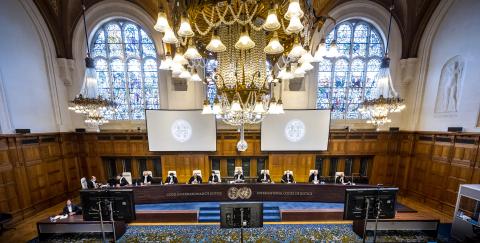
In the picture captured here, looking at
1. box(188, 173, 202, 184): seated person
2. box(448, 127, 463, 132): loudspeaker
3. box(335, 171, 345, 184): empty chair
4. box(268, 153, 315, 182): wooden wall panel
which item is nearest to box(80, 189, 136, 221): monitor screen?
box(188, 173, 202, 184): seated person

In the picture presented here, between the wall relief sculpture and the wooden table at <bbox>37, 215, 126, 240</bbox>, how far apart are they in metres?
11.8

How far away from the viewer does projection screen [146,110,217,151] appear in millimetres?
7820

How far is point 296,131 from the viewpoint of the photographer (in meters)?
7.93

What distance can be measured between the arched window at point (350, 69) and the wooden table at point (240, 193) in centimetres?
381

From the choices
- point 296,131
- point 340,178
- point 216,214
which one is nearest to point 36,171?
point 216,214

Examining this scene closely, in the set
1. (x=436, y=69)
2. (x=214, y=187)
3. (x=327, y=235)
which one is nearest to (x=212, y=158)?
(x=214, y=187)

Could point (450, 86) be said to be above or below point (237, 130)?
above

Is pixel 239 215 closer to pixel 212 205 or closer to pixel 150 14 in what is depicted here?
pixel 212 205

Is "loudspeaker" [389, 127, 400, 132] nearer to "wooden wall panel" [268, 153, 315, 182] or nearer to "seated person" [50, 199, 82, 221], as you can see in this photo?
"wooden wall panel" [268, 153, 315, 182]

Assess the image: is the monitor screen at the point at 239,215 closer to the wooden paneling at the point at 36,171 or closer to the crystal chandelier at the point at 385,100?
the crystal chandelier at the point at 385,100

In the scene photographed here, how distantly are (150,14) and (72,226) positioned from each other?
26.5 feet

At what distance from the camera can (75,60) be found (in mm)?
7645

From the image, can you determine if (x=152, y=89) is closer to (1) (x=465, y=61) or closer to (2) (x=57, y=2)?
(2) (x=57, y=2)

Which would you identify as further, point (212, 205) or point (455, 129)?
point (212, 205)
